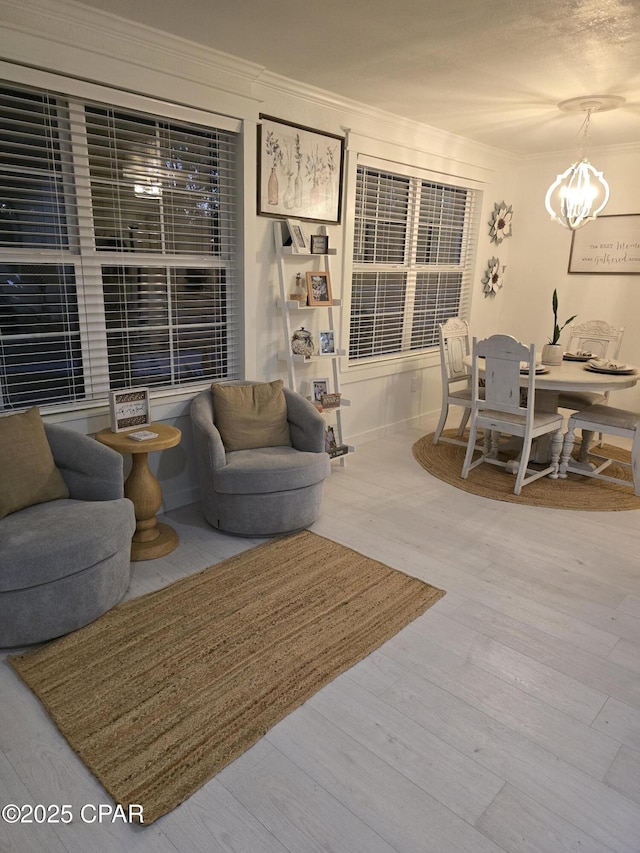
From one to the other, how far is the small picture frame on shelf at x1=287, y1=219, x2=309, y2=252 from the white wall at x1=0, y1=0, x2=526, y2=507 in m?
0.14

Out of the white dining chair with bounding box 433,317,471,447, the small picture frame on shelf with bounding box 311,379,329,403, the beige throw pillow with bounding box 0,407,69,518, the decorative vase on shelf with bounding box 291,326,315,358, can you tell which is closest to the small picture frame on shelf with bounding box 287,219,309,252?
the decorative vase on shelf with bounding box 291,326,315,358

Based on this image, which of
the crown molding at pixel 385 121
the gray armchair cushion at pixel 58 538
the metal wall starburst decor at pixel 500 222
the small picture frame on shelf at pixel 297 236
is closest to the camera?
the gray armchair cushion at pixel 58 538

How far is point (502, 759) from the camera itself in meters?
1.75

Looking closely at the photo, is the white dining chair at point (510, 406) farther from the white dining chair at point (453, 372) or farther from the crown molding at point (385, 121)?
the crown molding at point (385, 121)

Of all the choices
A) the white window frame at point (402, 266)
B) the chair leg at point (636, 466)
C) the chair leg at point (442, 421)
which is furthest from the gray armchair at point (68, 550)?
the chair leg at point (636, 466)

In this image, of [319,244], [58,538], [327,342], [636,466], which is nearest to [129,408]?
[58,538]

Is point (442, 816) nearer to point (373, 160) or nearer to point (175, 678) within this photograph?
point (175, 678)

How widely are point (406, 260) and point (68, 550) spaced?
12.4 ft

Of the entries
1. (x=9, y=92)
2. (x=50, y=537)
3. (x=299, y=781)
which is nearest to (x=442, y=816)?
(x=299, y=781)

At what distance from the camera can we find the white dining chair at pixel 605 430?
3.79 meters

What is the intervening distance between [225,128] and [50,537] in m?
2.45

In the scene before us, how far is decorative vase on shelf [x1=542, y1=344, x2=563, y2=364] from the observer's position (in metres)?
4.29

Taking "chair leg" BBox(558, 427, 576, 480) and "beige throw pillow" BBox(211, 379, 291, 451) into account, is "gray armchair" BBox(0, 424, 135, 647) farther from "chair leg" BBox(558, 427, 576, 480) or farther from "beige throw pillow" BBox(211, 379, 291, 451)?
"chair leg" BBox(558, 427, 576, 480)

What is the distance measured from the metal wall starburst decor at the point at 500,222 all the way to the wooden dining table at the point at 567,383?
1893mm
